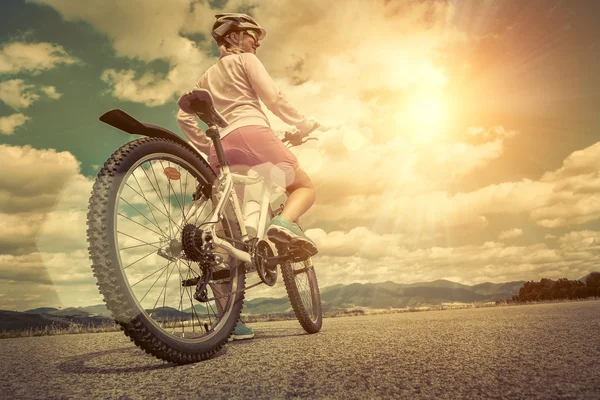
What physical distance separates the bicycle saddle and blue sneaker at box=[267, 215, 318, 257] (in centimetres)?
95

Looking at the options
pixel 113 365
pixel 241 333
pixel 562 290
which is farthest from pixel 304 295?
pixel 562 290

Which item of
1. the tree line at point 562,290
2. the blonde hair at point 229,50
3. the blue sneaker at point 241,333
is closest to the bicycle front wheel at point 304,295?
the blue sneaker at point 241,333

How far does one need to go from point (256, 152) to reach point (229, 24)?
51.1 inches

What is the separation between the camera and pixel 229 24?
392 cm

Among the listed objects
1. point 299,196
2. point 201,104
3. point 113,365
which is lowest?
point 113,365

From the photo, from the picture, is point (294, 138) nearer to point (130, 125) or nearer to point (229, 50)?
point (229, 50)

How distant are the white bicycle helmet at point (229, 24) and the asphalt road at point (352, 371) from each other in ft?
9.23

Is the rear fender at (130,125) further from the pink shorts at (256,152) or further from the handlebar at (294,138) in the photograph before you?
the handlebar at (294,138)

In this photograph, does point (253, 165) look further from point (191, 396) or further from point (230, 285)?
point (191, 396)

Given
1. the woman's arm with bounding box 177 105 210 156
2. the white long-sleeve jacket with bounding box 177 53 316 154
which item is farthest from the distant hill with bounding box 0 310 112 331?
the white long-sleeve jacket with bounding box 177 53 316 154

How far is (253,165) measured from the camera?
145 inches

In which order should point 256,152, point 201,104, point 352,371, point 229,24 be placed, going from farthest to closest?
point 229,24 < point 256,152 < point 201,104 < point 352,371

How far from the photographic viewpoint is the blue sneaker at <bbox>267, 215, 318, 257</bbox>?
3.43 meters

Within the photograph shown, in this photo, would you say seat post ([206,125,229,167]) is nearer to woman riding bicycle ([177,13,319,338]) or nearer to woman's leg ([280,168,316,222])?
woman riding bicycle ([177,13,319,338])
